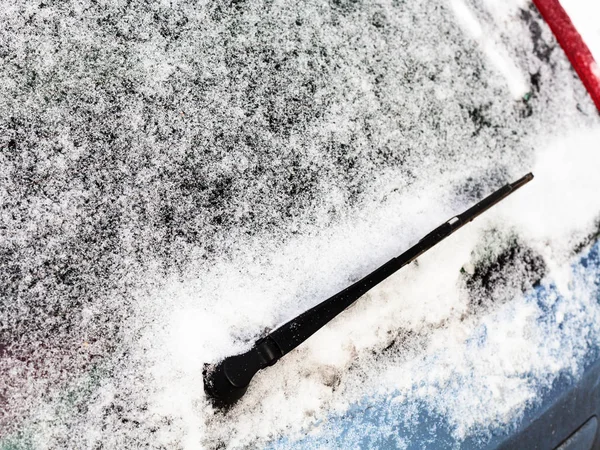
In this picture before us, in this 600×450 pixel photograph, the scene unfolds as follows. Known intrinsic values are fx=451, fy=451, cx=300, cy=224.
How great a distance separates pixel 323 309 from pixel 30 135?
1.92 feet

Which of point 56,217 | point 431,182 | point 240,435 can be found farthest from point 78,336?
point 431,182

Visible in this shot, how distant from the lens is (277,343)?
750 mm

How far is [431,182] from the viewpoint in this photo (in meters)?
0.95

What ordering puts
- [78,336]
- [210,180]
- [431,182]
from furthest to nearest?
[431,182] < [210,180] < [78,336]

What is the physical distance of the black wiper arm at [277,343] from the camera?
749 mm

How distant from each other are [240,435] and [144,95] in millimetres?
629

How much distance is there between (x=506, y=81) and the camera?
1040 millimetres

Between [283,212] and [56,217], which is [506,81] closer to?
[283,212]

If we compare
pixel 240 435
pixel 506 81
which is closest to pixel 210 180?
pixel 240 435

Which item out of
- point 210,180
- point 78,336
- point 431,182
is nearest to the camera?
point 78,336

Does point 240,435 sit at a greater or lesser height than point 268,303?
lesser

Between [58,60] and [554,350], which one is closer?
[58,60]

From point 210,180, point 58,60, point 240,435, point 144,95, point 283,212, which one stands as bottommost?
point 240,435

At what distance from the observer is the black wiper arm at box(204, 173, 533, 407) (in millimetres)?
749
